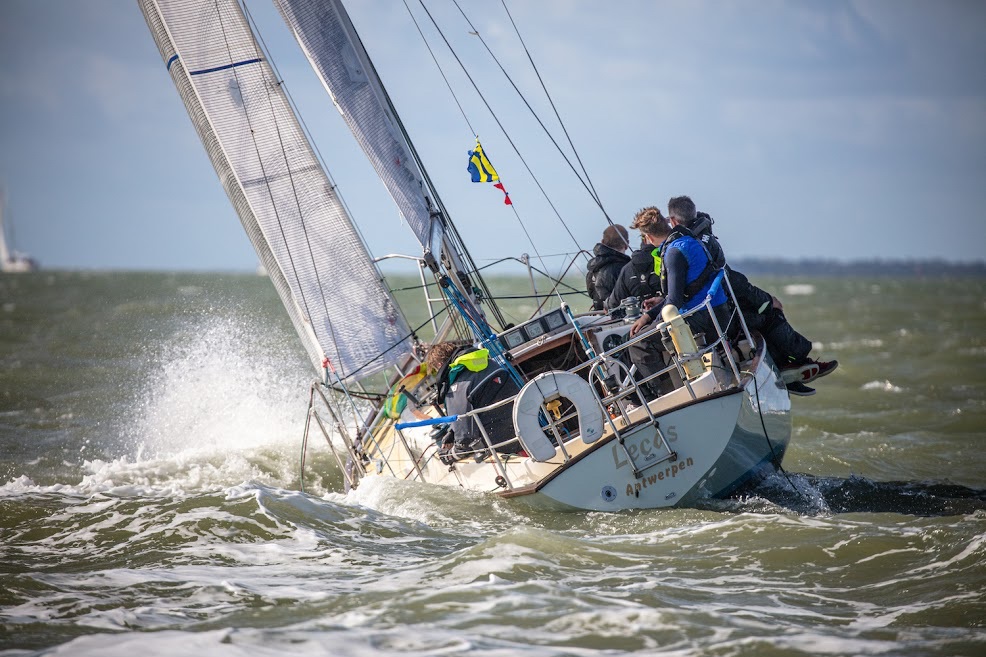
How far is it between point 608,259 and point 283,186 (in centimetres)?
312

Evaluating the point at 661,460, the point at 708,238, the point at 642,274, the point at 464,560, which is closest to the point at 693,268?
the point at 708,238

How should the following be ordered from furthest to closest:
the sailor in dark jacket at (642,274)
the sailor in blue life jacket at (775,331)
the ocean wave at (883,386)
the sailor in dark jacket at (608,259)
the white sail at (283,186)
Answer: the ocean wave at (883,386) → the white sail at (283,186) → the sailor in dark jacket at (608,259) → the sailor in dark jacket at (642,274) → the sailor in blue life jacket at (775,331)

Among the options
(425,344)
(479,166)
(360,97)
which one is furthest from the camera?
(425,344)

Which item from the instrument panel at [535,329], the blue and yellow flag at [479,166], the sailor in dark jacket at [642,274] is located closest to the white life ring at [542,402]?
the instrument panel at [535,329]

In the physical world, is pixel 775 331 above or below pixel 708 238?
below

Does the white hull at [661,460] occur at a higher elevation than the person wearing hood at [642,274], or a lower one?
lower

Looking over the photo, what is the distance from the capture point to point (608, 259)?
8703 millimetres

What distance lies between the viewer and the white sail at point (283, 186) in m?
9.40

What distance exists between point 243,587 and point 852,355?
702 inches

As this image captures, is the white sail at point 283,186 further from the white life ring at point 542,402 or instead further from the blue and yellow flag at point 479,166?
the white life ring at point 542,402

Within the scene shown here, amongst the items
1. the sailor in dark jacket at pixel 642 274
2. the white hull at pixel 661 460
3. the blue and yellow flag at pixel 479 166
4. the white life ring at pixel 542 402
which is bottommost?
the white hull at pixel 661 460

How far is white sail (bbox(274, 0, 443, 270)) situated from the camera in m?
8.90

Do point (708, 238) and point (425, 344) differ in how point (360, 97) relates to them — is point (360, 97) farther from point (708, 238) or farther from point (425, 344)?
point (708, 238)

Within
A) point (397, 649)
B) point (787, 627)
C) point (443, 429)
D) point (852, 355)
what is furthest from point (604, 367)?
point (852, 355)
